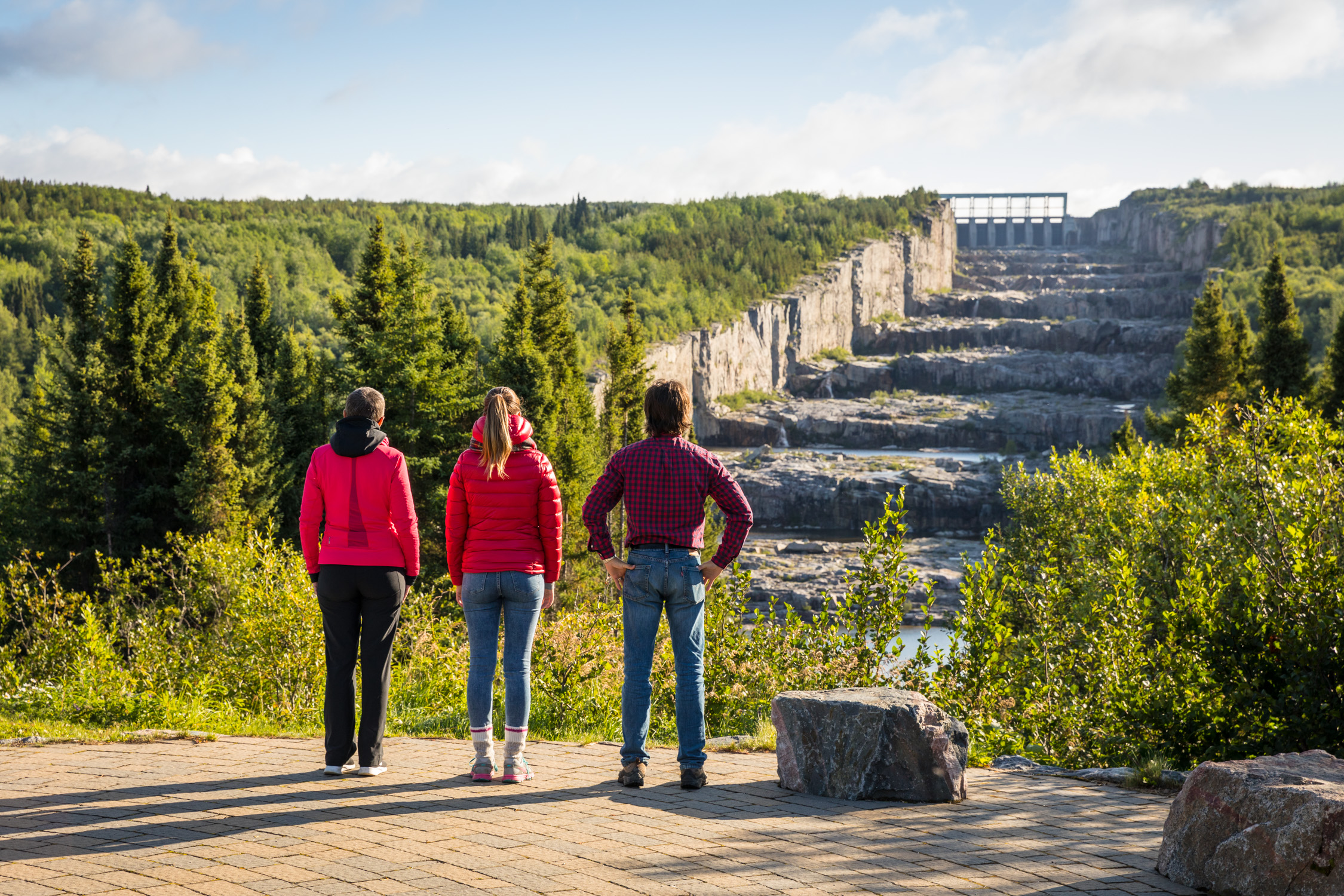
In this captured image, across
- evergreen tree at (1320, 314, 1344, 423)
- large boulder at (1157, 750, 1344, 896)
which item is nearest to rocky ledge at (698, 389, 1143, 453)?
evergreen tree at (1320, 314, 1344, 423)

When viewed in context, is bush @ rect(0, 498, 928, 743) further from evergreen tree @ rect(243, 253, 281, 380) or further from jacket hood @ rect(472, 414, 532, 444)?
evergreen tree @ rect(243, 253, 281, 380)

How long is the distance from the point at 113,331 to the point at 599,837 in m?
30.1

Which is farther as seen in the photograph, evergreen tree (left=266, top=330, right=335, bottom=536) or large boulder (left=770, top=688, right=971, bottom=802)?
evergreen tree (left=266, top=330, right=335, bottom=536)

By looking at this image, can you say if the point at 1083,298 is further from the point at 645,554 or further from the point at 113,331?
the point at 645,554

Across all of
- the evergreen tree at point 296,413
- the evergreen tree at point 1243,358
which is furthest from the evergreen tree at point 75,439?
the evergreen tree at point 1243,358

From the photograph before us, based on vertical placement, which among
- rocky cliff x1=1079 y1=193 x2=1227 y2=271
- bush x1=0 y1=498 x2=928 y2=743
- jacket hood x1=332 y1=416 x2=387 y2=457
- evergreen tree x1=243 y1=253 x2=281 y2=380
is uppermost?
rocky cliff x1=1079 y1=193 x2=1227 y2=271

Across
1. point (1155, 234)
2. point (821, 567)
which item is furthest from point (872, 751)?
point (1155, 234)

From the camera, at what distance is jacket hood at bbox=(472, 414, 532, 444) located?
5.12m

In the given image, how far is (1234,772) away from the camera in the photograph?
411cm

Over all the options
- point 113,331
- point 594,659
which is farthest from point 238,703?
point 113,331

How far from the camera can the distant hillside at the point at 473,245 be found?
90.4 meters

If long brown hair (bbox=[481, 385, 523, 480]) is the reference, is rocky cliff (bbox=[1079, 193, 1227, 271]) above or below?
above

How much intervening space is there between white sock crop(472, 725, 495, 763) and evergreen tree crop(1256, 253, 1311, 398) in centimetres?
3362

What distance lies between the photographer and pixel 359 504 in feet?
17.3
